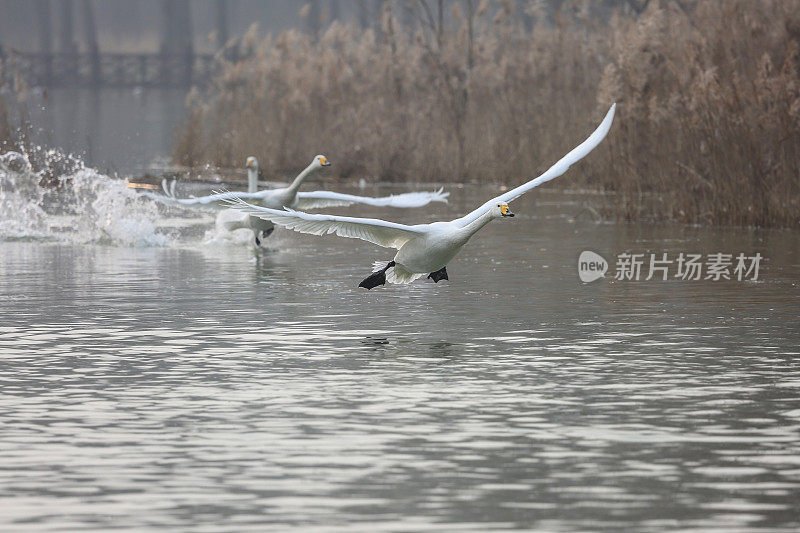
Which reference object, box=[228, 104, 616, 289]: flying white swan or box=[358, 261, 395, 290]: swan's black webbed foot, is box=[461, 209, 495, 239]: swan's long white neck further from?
box=[358, 261, 395, 290]: swan's black webbed foot

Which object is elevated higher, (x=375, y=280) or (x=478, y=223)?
(x=478, y=223)

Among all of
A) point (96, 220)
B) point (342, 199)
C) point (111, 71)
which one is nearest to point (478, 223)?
point (342, 199)

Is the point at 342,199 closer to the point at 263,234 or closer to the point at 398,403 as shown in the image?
the point at 263,234

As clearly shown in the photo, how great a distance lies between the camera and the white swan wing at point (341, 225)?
1228 cm

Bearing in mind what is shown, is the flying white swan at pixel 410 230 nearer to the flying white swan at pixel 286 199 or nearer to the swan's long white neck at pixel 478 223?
the swan's long white neck at pixel 478 223

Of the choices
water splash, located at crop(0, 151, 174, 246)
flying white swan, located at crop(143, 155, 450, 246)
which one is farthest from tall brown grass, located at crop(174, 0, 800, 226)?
water splash, located at crop(0, 151, 174, 246)

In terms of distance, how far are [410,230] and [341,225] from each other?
66 centimetres

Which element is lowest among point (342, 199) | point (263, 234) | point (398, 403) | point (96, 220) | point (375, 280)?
point (398, 403)

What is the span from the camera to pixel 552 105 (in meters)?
29.4

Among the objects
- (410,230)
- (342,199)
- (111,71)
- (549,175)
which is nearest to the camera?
(410,230)

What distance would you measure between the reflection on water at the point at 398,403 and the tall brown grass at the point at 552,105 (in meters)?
4.92

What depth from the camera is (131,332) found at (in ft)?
39.3

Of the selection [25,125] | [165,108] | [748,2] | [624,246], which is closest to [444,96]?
[25,125]

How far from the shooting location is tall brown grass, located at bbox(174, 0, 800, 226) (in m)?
20.6
